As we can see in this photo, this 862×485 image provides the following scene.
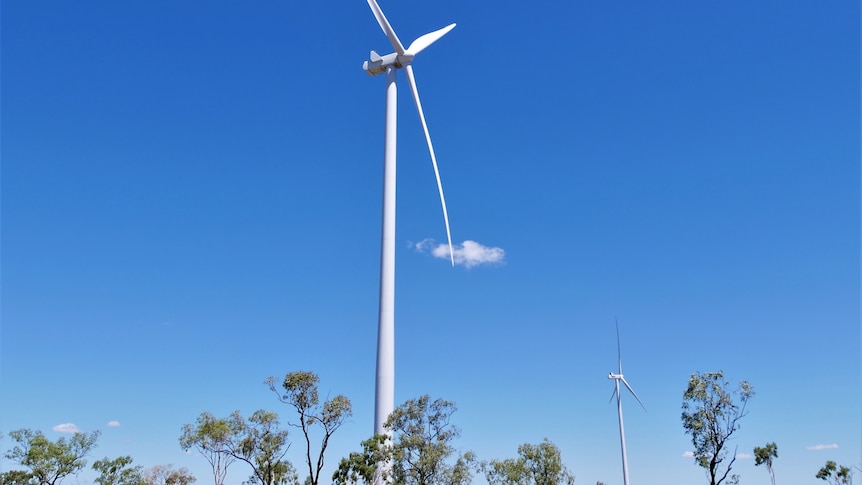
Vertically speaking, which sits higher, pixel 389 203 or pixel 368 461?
pixel 389 203

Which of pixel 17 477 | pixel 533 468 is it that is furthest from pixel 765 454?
pixel 17 477

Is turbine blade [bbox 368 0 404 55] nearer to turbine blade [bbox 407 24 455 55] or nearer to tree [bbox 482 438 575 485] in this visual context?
turbine blade [bbox 407 24 455 55]

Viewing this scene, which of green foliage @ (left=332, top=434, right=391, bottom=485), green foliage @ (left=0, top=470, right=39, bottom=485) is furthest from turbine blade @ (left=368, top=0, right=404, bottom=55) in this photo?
green foliage @ (left=0, top=470, right=39, bottom=485)

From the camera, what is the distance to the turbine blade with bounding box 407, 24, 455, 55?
49.1 meters

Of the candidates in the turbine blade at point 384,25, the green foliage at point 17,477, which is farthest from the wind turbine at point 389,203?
the green foliage at point 17,477

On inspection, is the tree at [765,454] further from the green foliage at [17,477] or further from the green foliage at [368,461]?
the green foliage at [17,477]

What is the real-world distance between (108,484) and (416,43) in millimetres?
45571

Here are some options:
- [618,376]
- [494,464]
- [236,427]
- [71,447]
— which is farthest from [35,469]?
[618,376]

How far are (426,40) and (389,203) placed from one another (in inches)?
574

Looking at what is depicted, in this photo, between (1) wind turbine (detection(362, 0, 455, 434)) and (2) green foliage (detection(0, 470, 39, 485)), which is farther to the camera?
(2) green foliage (detection(0, 470, 39, 485))

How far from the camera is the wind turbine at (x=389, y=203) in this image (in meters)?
38.6

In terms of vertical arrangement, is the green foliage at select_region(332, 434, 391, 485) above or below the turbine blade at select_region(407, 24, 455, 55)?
below

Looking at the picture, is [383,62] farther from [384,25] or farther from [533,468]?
[533,468]

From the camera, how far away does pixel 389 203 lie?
1686 inches
